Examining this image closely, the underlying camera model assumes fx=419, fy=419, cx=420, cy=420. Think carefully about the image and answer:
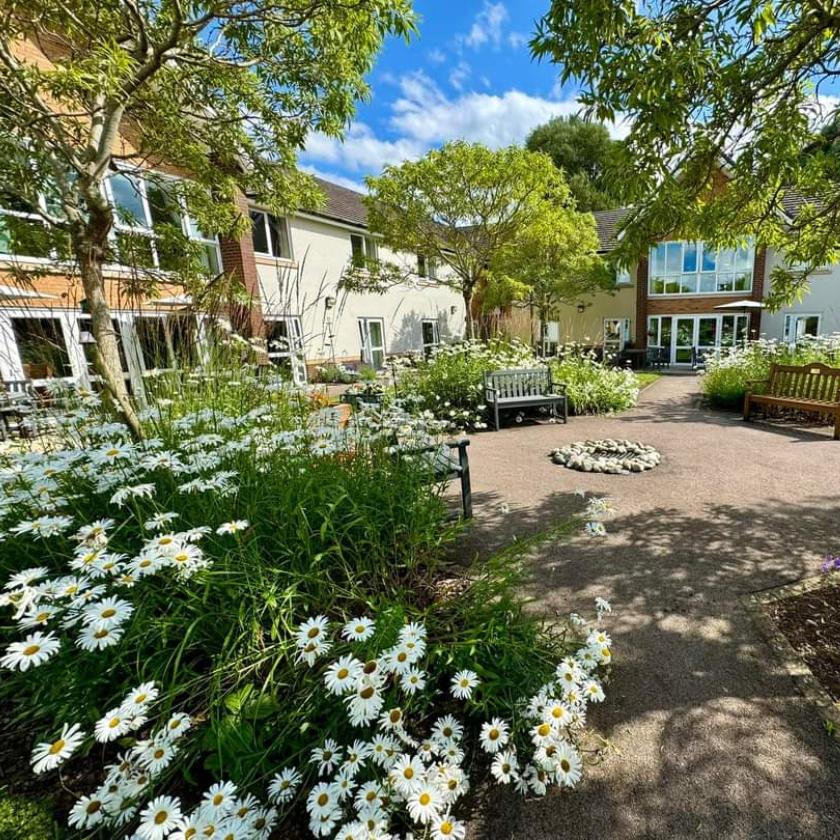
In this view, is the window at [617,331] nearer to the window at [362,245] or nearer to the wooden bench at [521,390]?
the window at [362,245]

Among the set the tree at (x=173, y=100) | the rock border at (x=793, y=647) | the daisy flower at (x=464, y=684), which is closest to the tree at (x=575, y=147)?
the tree at (x=173, y=100)

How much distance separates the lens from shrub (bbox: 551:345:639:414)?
30.1 ft

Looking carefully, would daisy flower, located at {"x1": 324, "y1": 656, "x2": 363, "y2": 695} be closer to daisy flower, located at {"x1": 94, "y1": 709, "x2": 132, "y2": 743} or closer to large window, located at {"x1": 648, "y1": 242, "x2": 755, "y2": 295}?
daisy flower, located at {"x1": 94, "y1": 709, "x2": 132, "y2": 743}

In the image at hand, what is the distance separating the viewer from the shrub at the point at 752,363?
8852mm

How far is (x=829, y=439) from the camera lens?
634 cm

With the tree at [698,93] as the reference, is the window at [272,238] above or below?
above

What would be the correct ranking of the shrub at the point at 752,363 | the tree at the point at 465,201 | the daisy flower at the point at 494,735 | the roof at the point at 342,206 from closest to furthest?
the daisy flower at the point at 494,735
the shrub at the point at 752,363
the tree at the point at 465,201
the roof at the point at 342,206

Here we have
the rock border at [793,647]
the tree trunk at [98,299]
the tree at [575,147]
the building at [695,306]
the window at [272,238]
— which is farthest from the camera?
the tree at [575,147]

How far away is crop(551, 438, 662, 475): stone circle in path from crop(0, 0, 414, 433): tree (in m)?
4.75

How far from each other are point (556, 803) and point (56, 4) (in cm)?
548

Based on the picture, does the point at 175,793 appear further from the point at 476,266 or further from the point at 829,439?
the point at 476,266

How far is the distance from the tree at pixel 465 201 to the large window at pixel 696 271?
11.8 meters

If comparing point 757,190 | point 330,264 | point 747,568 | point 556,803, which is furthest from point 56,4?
point 330,264

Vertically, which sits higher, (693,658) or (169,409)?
(169,409)
